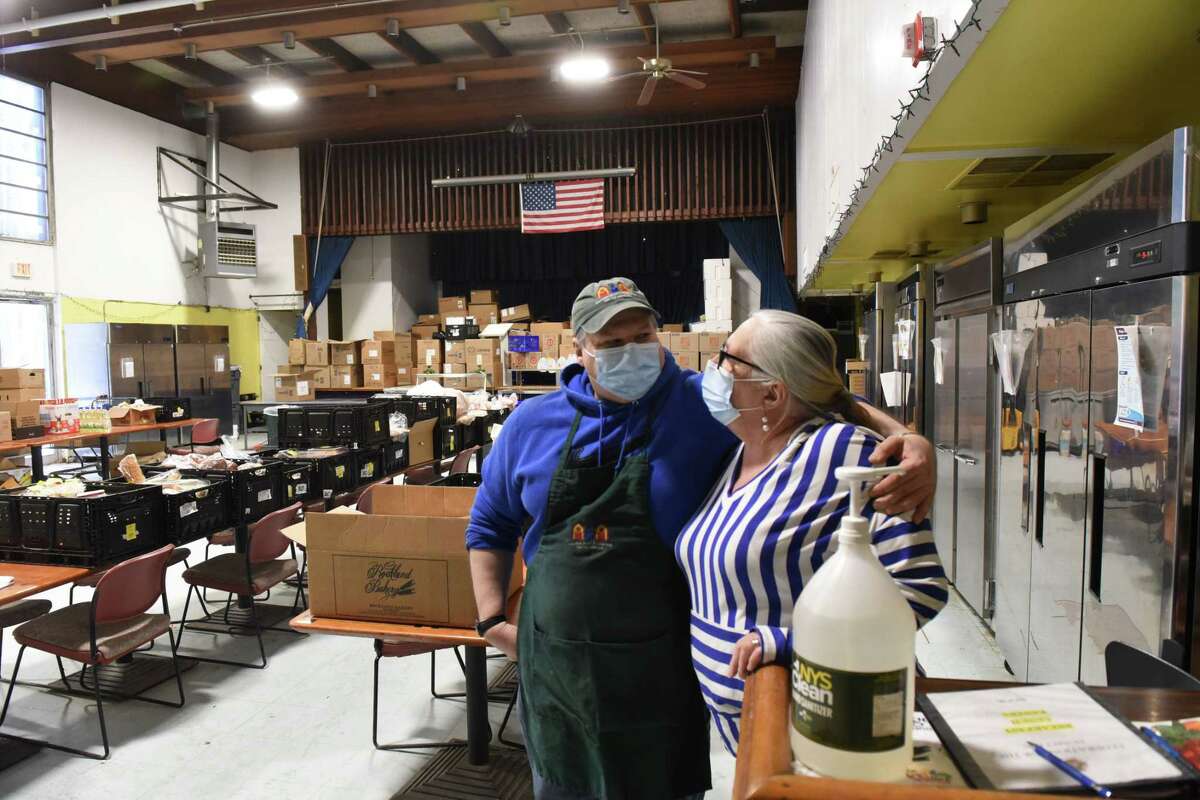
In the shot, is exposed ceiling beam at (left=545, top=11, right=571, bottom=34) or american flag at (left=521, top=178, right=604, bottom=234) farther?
american flag at (left=521, top=178, right=604, bottom=234)

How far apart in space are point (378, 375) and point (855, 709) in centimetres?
1088

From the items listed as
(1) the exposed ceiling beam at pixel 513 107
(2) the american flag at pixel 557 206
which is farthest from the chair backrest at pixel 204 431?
(1) the exposed ceiling beam at pixel 513 107

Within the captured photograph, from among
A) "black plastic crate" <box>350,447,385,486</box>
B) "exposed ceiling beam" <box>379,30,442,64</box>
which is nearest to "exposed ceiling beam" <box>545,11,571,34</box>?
"exposed ceiling beam" <box>379,30,442,64</box>

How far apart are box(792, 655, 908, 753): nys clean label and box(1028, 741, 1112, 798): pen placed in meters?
0.11

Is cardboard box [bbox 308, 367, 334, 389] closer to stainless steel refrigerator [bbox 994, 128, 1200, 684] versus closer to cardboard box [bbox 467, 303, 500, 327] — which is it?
cardboard box [bbox 467, 303, 500, 327]

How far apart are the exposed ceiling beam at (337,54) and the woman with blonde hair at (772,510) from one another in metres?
9.20

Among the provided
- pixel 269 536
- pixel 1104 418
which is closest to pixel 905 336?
pixel 1104 418

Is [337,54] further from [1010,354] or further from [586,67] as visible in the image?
[1010,354]

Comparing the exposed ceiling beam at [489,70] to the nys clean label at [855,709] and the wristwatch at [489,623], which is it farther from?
the nys clean label at [855,709]

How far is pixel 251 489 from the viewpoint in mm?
4078

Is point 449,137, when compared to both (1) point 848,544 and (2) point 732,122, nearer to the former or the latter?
(2) point 732,122

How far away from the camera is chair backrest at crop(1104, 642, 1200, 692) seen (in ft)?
3.53

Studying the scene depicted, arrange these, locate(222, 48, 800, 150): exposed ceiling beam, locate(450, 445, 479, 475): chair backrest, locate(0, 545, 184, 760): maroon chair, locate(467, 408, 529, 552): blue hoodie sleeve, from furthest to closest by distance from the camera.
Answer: locate(222, 48, 800, 150): exposed ceiling beam
locate(450, 445, 479, 475): chair backrest
locate(0, 545, 184, 760): maroon chair
locate(467, 408, 529, 552): blue hoodie sleeve

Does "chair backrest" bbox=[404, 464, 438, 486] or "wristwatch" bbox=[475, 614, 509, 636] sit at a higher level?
"wristwatch" bbox=[475, 614, 509, 636]
